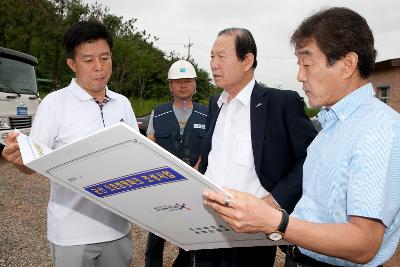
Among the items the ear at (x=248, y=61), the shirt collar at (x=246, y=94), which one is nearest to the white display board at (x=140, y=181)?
the shirt collar at (x=246, y=94)

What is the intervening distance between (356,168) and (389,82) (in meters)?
20.2

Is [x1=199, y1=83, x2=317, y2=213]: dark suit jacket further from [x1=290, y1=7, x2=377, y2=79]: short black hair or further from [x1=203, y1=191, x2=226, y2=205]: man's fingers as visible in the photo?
[x1=203, y1=191, x2=226, y2=205]: man's fingers

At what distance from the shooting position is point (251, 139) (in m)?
2.14

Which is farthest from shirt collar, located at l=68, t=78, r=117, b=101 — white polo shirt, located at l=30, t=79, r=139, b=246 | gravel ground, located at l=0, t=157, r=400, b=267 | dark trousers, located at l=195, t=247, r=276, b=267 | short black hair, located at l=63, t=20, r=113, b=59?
gravel ground, located at l=0, t=157, r=400, b=267

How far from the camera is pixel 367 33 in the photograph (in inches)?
50.9

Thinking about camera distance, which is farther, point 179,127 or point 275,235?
point 179,127

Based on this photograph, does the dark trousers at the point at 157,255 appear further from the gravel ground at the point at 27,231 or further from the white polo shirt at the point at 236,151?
the white polo shirt at the point at 236,151

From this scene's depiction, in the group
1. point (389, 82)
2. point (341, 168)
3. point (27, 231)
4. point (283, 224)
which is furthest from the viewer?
point (389, 82)

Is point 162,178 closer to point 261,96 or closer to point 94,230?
point 94,230

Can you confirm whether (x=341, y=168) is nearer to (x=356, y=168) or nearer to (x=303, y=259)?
(x=356, y=168)

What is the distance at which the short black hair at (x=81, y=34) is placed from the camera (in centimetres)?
207

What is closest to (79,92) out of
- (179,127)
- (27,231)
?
(179,127)

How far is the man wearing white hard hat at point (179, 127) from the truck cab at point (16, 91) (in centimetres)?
484

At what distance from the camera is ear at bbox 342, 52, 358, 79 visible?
1270 mm
